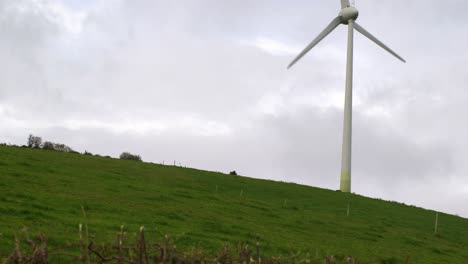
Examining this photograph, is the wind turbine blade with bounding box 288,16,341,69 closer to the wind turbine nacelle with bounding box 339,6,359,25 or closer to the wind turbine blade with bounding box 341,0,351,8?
the wind turbine nacelle with bounding box 339,6,359,25

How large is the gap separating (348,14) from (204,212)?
43599mm

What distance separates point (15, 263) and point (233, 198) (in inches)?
1300

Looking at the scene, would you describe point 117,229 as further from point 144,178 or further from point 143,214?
point 144,178

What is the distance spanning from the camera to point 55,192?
26.8 metres

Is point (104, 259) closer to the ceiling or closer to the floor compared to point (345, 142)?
closer to the floor

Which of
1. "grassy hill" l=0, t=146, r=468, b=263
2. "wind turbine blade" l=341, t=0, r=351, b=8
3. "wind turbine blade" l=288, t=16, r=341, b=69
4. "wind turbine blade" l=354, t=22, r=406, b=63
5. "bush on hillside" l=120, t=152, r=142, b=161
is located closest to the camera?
"grassy hill" l=0, t=146, r=468, b=263

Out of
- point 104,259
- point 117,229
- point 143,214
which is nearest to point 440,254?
point 143,214

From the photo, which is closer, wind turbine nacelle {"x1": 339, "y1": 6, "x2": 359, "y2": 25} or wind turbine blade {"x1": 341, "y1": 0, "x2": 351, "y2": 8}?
wind turbine nacelle {"x1": 339, "y1": 6, "x2": 359, "y2": 25}

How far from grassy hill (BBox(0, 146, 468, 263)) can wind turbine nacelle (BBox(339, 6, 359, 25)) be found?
24309mm

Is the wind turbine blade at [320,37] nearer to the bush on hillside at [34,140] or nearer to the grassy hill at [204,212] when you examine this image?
the grassy hill at [204,212]

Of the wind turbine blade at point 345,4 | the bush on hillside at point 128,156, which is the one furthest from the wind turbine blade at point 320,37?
the bush on hillside at point 128,156

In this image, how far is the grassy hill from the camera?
21.6 m

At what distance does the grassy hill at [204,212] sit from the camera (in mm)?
21594

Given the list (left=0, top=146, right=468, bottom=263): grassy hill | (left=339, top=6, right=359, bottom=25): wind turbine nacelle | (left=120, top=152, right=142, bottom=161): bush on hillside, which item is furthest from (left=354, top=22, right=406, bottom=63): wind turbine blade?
(left=120, top=152, right=142, bottom=161): bush on hillside
